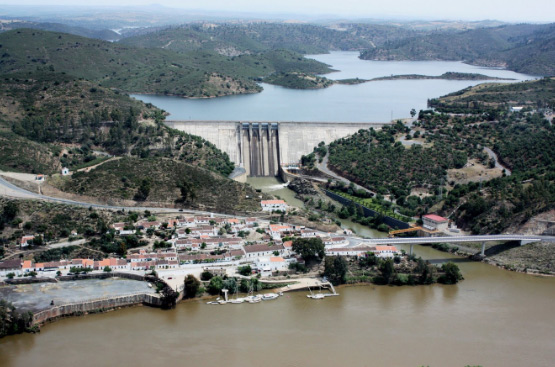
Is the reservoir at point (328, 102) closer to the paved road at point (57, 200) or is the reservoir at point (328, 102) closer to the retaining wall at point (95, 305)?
the paved road at point (57, 200)

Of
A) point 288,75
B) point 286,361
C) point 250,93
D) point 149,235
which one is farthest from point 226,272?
point 288,75

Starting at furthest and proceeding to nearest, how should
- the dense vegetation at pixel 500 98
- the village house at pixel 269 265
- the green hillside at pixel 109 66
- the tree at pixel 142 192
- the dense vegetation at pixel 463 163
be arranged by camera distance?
1. the green hillside at pixel 109 66
2. the dense vegetation at pixel 500 98
3. the tree at pixel 142 192
4. the dense vegetation at pixel 463 163
5. the village house at pixel 269 265

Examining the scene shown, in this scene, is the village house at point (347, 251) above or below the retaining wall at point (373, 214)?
above

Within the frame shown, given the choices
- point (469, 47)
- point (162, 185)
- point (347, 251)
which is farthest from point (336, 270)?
point (469, 47)

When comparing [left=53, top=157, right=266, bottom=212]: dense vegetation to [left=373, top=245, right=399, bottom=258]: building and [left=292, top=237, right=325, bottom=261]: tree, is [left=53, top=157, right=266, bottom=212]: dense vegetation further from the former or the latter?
[left=373, top=245, right=399, bottom=258]: building

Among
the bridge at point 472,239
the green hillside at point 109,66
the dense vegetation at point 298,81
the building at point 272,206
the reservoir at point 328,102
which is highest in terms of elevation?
the green hillside at point 109,66

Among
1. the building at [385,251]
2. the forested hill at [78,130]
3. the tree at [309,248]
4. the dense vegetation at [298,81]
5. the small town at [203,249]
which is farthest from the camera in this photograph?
the dense vegetation at [298,81]

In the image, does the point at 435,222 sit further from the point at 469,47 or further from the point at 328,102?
the point at 469,47

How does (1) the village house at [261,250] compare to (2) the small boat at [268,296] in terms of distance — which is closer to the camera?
(2) the small boat at [268,296]

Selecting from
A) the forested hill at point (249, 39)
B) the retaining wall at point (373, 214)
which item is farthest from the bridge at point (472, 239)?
the forested hill at point (249, 39)
